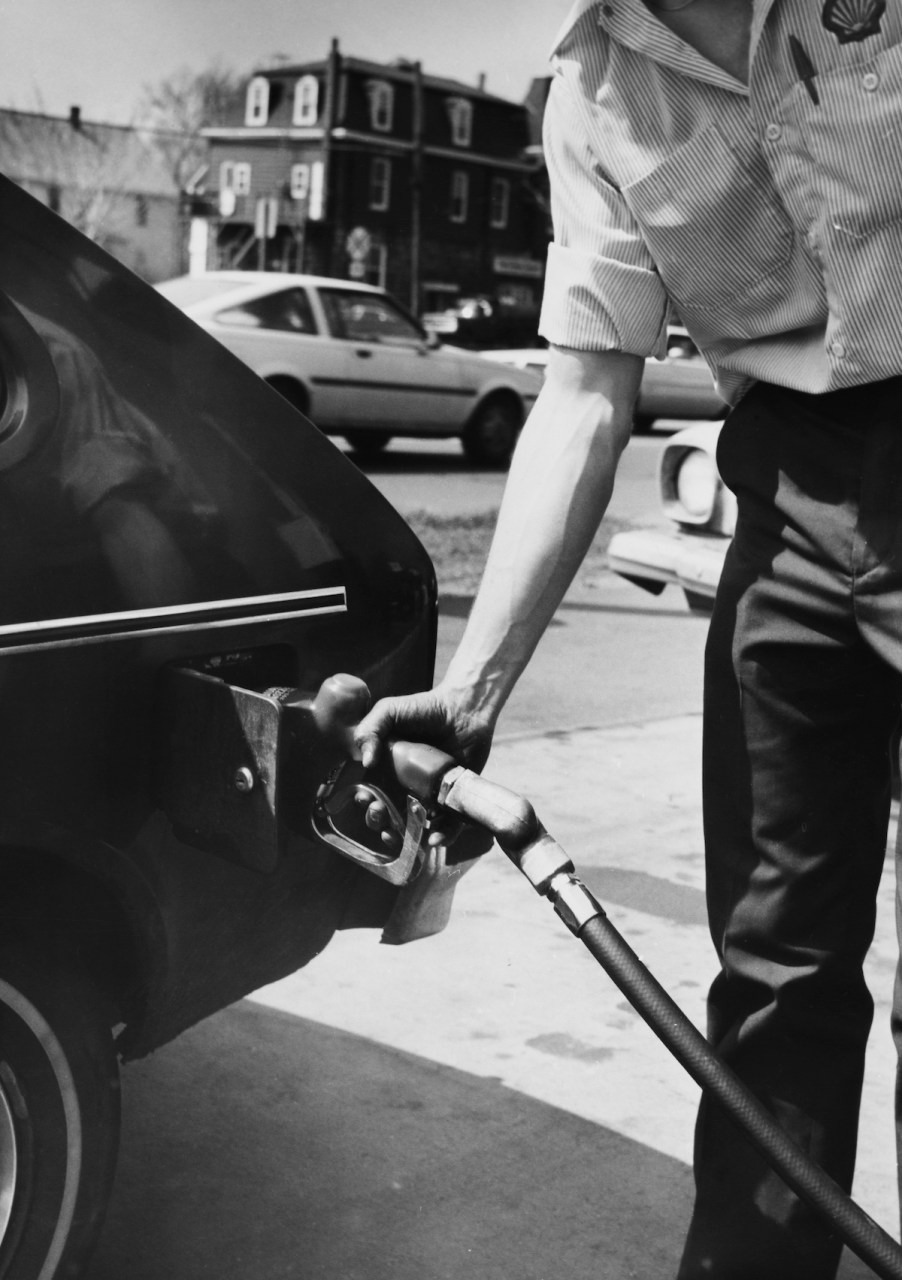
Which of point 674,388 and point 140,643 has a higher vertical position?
point 140,643

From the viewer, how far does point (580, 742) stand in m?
4.73

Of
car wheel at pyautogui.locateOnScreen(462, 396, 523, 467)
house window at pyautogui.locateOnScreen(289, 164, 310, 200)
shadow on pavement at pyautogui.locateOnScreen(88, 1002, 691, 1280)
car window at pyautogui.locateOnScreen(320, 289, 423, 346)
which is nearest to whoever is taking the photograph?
shadow on pavement at pyautogui.locateOnScreen(88, 1002, 691, 1280)

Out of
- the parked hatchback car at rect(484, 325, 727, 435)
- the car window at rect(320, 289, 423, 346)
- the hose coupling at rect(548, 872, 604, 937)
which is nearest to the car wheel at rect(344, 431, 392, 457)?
the car window at rect(320, 289, 423, 346)

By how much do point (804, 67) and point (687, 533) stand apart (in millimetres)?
3230

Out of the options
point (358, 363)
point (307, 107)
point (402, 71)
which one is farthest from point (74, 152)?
point (307, 107)

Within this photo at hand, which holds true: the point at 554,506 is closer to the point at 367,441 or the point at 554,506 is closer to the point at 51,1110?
the point at 51,1110

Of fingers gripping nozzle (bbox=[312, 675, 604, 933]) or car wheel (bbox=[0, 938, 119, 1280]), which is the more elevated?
fingers gripping nozzle (bbox=[312, 675, 604, 933])

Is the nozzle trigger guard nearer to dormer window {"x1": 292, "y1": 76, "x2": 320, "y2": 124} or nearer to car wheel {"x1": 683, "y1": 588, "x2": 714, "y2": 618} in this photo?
car wheel {"x1": 683, "y1": 588, "x2": 714, "y2": 618}

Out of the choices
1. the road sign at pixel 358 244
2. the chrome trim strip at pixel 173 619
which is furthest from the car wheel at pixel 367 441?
the road sign at pixel 358 244

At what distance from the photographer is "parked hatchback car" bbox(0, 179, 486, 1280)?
5.31 feet

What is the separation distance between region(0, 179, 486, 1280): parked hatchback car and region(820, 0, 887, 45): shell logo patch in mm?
752

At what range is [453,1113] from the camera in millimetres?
2529

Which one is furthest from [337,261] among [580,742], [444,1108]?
[444,1108]

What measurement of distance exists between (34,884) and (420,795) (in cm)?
49
